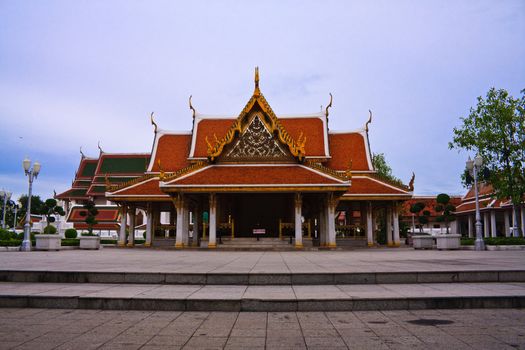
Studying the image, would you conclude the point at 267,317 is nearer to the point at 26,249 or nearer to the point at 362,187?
the point at 26,249

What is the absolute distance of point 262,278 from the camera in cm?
827

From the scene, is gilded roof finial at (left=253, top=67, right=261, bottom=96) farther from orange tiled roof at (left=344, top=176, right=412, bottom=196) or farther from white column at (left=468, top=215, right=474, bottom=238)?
white column at (left=468, top=215, right=474, bottom=238)

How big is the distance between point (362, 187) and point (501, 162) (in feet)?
35.8

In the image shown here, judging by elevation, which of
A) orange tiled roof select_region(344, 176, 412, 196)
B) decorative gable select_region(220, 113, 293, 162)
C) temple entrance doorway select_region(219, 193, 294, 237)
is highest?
decorative gable select_region(220, 113, 293, 162)

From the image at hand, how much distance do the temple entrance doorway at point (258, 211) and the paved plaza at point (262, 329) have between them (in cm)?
2153

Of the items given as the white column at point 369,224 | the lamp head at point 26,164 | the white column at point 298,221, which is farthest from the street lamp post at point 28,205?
the white column at point 369,224

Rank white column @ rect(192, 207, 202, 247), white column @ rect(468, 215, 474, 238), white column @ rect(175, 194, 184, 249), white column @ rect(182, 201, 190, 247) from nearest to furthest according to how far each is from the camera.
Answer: white column @ rect(175, 194, 184, 249), white column @ rect(182, 201, 190, 247), white column @ rect(192, 207, 202, 247), white column @ rect(468, 215, 474, 238)

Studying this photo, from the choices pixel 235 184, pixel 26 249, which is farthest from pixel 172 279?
pixel 26 249

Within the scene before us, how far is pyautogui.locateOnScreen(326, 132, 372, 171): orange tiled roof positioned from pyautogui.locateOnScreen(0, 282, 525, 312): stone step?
23491mm

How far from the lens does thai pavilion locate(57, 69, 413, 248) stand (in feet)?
75.2

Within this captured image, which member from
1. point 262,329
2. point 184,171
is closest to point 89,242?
point 184,171

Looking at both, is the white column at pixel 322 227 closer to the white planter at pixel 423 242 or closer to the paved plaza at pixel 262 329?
the white planter at pixel 423 242

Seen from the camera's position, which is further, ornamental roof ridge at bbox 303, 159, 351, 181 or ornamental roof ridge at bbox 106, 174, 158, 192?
ornamental roof ridge at bbox 106, 174, 158, 192

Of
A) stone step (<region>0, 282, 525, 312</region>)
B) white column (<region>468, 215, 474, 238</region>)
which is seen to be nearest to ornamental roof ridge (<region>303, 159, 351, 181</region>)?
stone step (<region>0, 282, 525, 312</region>)
